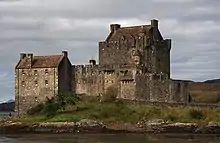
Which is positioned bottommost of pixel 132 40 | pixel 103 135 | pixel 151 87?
pixel 103 135

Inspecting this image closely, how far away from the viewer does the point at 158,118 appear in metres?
61.5

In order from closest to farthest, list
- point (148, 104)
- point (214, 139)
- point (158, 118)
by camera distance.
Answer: point (214, 139), point (158, 118), point (148, 104)

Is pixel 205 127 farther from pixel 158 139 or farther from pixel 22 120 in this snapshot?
pixel 22 120

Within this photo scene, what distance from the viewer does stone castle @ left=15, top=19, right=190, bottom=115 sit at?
235ft

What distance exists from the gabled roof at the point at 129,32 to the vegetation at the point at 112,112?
1099 centimetres

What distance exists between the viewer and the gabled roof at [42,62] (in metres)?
74.4

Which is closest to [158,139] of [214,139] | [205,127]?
[214,139]

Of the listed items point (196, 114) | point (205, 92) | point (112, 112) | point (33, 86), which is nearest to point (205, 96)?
point (205, 92)

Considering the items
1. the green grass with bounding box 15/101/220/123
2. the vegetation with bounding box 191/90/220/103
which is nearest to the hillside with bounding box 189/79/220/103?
A: the vegetation with bounding box 191/90/220/103

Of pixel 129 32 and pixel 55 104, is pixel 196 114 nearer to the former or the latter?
pixel 55 104

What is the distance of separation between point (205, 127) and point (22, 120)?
65.7 feet

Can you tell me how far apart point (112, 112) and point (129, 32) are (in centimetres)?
1511

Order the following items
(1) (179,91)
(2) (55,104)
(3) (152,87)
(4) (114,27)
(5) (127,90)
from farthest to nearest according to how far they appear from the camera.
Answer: (4) (114,27), (1) (179,91), (3) (152,87), (5) (127,90), (2) (55,104)

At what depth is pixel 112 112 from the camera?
6400 centimetres
